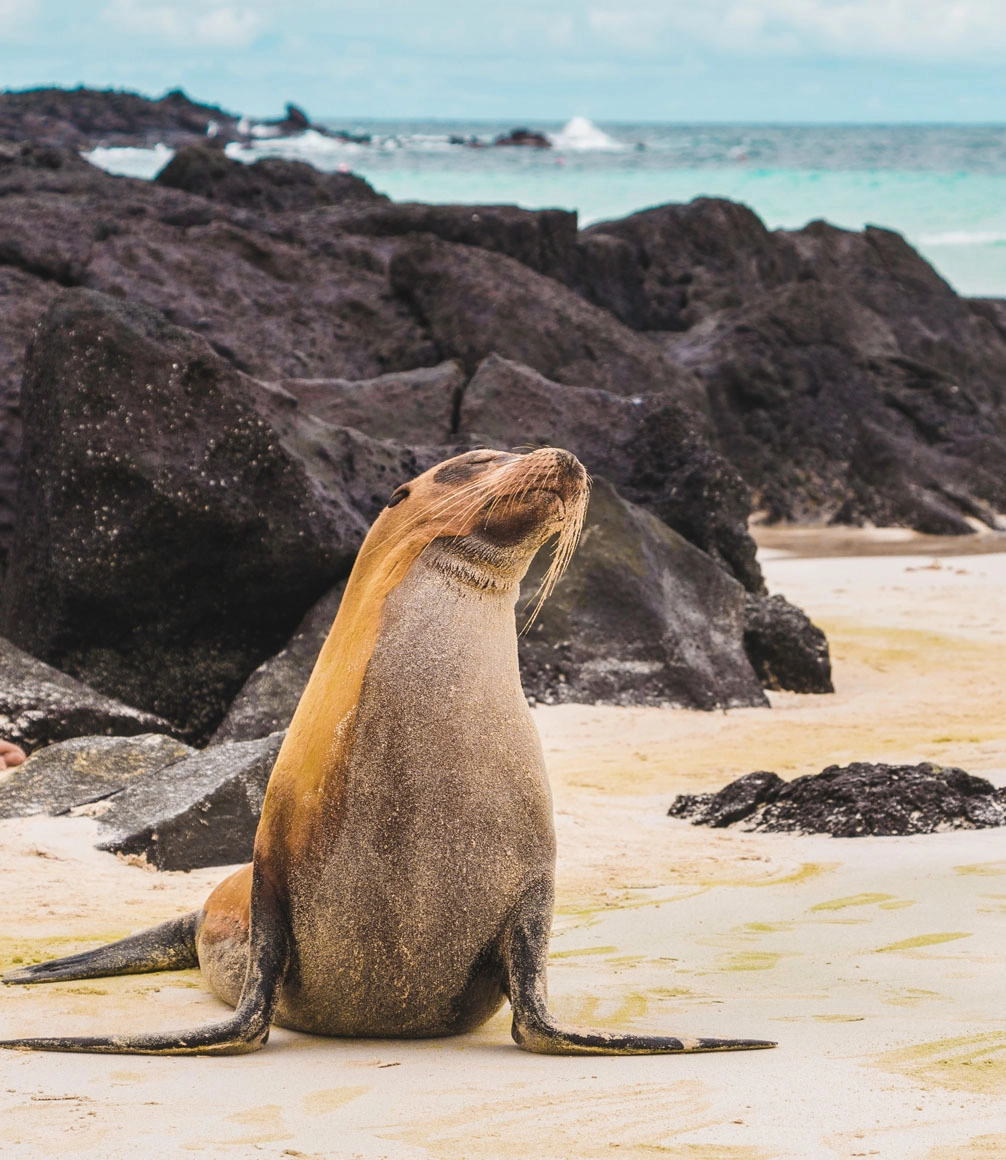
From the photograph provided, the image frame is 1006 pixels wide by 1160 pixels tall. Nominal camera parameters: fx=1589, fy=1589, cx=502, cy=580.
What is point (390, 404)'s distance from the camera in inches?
421

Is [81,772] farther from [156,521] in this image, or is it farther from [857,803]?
[857,803]

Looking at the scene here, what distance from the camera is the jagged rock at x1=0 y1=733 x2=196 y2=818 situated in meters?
5.64

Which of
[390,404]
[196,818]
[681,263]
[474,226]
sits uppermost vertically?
[474,226]

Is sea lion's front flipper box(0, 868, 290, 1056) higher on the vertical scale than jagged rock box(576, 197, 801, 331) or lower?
lower

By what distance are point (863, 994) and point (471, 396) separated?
7668mm

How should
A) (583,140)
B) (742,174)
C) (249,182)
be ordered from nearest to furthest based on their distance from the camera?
(249,182)
(742,174)
(583,140)

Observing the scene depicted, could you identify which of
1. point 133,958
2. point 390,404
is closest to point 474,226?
point 390,404

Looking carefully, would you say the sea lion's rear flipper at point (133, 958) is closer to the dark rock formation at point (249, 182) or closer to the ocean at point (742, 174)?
the dark rock formation at point (249, 182)

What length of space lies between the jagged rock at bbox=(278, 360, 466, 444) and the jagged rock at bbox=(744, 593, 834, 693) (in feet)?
7.97

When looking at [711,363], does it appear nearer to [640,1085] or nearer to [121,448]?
[121,448]

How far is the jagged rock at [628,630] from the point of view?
27.6ft

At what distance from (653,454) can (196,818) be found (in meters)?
5.56

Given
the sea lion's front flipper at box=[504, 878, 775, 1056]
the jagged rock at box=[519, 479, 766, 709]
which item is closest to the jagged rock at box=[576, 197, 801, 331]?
the jagged rock at box=[519, 479, 766, 709]

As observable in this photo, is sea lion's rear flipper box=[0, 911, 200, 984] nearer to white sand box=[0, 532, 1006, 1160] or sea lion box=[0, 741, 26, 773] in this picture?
white sand box=[0, 532, 1006, 1160]
